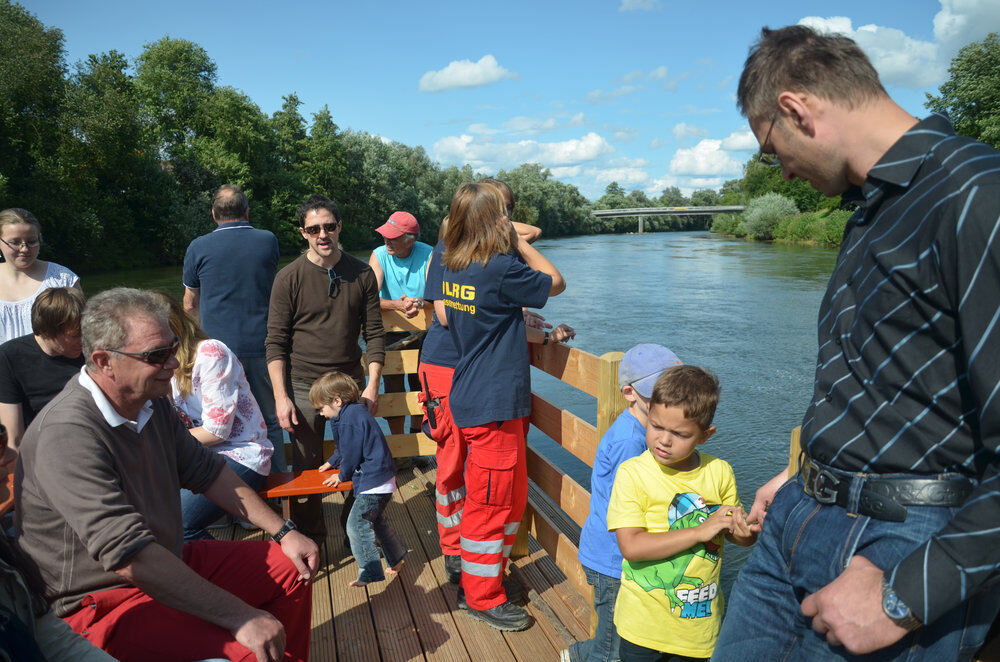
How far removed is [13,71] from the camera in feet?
76.7

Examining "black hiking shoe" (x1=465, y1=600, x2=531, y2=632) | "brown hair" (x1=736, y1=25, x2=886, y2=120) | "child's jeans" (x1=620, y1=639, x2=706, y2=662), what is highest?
"brown hair" (x1=736, y1=25, x2=886, y2=120)

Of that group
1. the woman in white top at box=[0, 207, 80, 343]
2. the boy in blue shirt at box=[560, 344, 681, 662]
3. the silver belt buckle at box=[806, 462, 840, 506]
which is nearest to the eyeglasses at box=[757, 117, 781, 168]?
the silver belt buckle at box=[806, 462, 840, 506]

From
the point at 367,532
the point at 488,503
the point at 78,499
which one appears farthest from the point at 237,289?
the point at 78,499

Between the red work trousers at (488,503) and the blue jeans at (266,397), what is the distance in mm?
1589

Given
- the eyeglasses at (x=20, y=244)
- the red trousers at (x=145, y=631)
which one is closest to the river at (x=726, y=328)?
the red trousers at (x=145, y=631)

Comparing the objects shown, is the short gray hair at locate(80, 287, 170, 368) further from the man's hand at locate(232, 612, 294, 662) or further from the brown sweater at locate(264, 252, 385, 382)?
the brown sweater at locate(264, 252, 385, 382)

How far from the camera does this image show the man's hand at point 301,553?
2229 mm

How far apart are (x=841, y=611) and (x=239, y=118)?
3840cm

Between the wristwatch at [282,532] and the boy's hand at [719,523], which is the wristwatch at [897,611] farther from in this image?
the wristwatch at [282,532]

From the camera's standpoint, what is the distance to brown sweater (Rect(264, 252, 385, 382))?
3520mm

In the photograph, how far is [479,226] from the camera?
101 inches

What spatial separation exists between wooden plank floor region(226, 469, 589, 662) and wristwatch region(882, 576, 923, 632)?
5.72 feet

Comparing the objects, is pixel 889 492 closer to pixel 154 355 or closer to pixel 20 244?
pixel 154 355

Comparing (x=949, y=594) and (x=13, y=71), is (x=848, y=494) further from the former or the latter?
(x=13, y=71)
